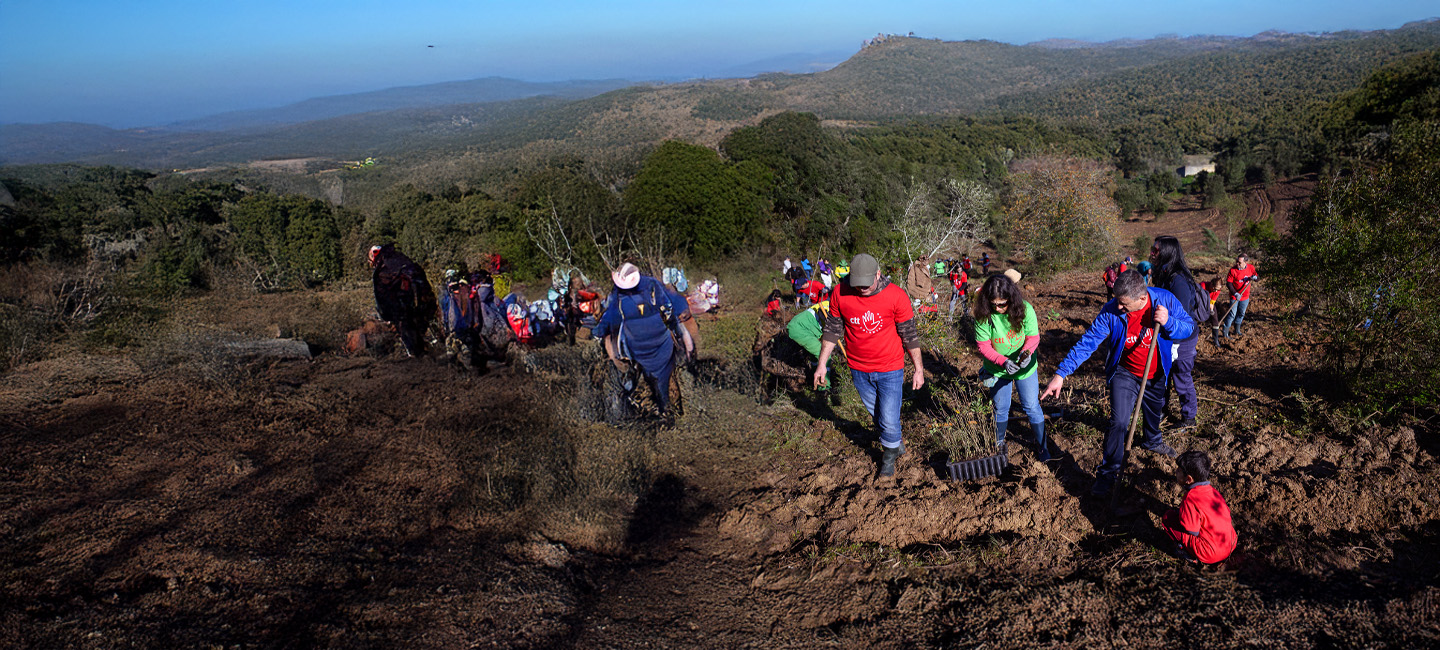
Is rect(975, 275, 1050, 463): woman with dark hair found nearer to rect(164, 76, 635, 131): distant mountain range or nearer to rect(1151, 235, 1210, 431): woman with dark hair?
rect(1151, 235, 1210, 431): woman with dark hair

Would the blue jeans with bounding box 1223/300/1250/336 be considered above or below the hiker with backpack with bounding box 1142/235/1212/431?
below

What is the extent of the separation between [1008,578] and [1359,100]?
164 feet

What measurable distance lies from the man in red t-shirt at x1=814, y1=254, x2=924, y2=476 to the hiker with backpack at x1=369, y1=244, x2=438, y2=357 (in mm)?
4820

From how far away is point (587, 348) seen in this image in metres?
6.49

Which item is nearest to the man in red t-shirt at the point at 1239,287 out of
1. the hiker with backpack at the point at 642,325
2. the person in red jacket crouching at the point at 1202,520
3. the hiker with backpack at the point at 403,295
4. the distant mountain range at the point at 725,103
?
the person in red jacket crouching at the point at 1202,520

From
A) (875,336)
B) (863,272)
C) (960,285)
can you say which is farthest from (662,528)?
(960,285)

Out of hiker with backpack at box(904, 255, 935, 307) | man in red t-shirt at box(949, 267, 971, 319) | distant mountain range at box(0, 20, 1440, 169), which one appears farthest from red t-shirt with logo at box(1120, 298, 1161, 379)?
distant mountain range at box(0, 20, 1440, 169)

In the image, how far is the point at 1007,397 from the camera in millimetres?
3818

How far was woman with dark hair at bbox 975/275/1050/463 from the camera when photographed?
142 inches

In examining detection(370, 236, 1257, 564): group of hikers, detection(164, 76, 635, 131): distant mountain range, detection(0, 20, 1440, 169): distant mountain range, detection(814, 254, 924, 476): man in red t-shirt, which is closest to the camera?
detection(370, 236, 1257, 564): group of hikers

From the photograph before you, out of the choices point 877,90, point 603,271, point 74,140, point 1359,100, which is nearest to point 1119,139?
point 1359,100

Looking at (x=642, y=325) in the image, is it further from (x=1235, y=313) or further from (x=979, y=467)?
(x=1235, y=313)

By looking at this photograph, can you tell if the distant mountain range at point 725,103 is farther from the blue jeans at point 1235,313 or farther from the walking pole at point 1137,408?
the walking pole at point 1137,408

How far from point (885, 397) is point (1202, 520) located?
1544mm
